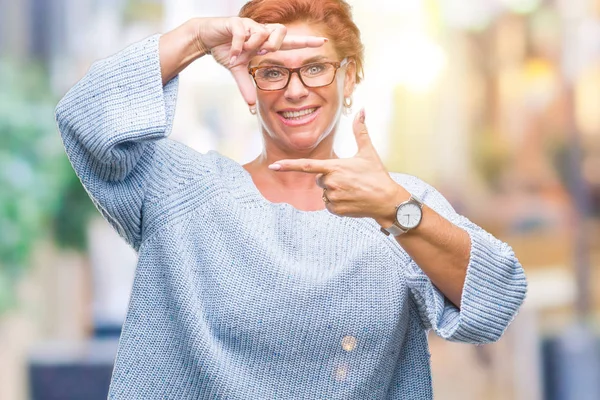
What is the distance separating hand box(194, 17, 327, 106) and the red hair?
0.09 meters

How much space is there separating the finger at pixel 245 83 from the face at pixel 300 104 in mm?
47

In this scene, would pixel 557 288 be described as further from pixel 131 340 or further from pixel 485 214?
pixel 131 340

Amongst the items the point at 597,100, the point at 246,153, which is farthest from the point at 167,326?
the point at 597,100

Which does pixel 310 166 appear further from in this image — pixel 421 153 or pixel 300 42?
pixel 421 153


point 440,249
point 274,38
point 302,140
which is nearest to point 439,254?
point 440,249

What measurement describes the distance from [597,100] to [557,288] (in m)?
1.22

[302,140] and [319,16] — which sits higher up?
[319,16]

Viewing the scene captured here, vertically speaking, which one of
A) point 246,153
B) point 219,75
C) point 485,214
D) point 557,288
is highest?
point 219,75

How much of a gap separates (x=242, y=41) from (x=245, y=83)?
0.11m

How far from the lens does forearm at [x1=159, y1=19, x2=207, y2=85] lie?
6.19 ft

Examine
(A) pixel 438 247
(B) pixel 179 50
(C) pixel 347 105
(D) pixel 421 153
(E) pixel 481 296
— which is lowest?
(D) pixel 421 153

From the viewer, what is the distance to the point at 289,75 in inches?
75.8

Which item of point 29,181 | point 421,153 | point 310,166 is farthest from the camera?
point 421,153

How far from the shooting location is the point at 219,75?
18.5ft
